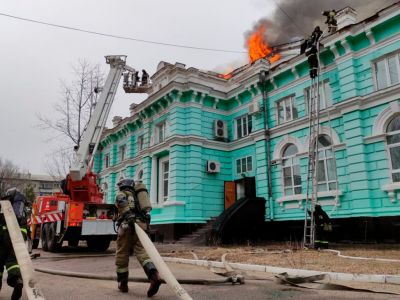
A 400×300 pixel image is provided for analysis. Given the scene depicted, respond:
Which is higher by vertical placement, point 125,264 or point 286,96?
point 286,96

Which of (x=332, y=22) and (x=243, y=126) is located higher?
(x=332, y=22)

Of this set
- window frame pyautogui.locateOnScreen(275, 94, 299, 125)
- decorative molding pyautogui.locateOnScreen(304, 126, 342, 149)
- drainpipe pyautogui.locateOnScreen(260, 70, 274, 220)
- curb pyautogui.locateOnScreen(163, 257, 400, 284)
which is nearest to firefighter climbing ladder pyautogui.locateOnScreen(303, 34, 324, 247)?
decorative molding pyautogui.locateOnScreen(304, 126, 342, 149)

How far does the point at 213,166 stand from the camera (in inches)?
719

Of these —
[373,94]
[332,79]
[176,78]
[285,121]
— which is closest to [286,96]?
[285,121]

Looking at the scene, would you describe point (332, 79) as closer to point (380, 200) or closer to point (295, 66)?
point (295, 66)

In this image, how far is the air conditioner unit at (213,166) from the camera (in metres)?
18.1

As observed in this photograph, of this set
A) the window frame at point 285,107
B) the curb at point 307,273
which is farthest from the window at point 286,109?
the curb at point 307,273

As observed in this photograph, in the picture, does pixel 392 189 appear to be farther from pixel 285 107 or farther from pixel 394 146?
pixel 285 107

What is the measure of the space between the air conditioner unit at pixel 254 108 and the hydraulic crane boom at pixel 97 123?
646 centimetres

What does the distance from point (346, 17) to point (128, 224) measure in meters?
13.5

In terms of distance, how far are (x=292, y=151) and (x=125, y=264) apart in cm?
1203

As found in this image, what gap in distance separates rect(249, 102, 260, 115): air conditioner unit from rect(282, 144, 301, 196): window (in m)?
2.51

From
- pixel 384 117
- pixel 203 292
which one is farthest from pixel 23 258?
pixel 384 117

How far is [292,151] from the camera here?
15.8 metres
